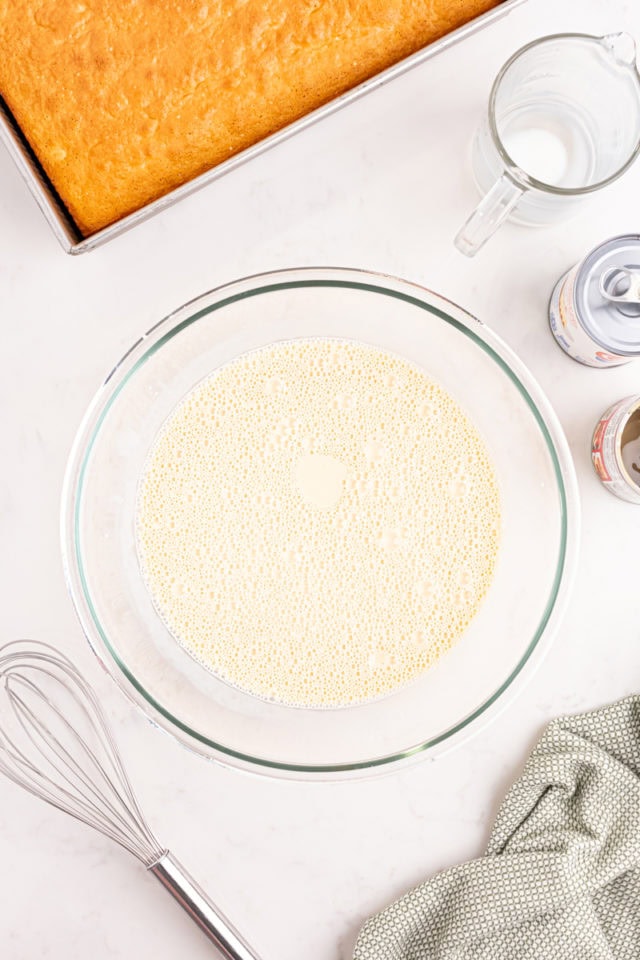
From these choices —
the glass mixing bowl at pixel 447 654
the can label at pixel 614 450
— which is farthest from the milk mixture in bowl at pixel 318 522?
the can label at pixel 614 450

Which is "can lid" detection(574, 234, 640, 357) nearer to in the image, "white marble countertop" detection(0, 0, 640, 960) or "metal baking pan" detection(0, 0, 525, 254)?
"white marble countertop" detection(0, 0, 640, 960)

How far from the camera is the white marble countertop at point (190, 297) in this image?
845 mm

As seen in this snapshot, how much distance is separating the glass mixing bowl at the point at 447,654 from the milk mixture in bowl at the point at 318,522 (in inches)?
0.7

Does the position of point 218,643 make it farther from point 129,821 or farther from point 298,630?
point 129,821

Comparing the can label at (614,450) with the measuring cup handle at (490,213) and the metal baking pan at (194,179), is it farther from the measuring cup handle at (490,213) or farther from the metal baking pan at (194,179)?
the metal baking pan at (194,179)

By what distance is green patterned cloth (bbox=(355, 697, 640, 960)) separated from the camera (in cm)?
85

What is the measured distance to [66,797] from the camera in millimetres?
895

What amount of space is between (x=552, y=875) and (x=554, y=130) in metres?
0.79

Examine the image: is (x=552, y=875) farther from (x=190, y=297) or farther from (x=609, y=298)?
(x=190, y=297)

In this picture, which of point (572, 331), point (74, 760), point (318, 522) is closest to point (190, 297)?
point (318, 522)

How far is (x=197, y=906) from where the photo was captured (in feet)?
2.81

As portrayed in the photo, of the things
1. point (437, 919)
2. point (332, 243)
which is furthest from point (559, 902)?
point (332, 243)

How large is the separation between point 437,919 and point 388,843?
98 mm

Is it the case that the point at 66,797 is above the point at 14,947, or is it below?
above
